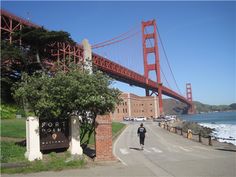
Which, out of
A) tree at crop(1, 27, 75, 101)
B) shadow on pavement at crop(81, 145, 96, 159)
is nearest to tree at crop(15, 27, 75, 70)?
tree at crop(1, 27, 75, 101)

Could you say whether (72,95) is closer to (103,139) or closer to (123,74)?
(103,139)

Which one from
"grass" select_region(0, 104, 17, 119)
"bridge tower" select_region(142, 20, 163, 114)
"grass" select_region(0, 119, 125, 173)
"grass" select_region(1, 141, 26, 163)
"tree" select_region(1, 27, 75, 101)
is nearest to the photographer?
"grass" select_region(0, 119, 125, 173)

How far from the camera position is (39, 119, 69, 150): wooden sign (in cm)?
1481

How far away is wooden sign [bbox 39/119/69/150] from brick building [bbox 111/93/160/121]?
295 ft

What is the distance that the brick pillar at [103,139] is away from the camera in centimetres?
1446

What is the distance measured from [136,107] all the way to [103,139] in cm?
10061

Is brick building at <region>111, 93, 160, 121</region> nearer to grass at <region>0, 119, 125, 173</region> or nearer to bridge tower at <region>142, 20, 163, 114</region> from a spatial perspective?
bridge tower at <region>142, 20, 163, 114</region>

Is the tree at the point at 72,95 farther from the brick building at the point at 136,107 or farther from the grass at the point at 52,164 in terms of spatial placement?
the brick building at the point at 136,107

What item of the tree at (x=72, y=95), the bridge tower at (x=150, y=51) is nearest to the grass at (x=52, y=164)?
the tree at (x=72, y=95)

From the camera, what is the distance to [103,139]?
1467 centimetres

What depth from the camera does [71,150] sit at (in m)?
15.2

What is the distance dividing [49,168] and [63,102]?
3.70 m

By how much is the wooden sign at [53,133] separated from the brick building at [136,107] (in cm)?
8997

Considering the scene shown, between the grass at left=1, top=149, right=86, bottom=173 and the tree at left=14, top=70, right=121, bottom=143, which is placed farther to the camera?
the tree at left=14, top=70, right=121, bottom=143
